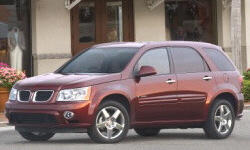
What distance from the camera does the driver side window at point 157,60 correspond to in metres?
14.6

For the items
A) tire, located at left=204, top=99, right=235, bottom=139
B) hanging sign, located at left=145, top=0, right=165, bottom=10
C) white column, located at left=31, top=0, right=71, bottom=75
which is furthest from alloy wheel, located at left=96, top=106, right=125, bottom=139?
hanging sign, located at left=145, top=0, right=165, bottom=10

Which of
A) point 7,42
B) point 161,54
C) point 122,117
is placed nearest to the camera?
point 122,117

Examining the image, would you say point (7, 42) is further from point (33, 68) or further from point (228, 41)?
point (228, 41)

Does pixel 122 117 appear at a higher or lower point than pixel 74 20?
lower

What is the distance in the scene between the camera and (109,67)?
47.5ft

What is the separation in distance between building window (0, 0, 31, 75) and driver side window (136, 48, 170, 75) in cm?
1385

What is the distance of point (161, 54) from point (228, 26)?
16510mm

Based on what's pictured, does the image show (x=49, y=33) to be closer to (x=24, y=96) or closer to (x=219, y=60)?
(x=219, y=60)

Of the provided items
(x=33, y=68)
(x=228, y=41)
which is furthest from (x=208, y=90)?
(x=228, y=41)

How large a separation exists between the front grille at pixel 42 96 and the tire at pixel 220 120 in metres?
2.83

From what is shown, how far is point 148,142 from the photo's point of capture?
48.0 ft

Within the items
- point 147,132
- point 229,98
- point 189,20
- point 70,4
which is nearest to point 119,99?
point 147,132

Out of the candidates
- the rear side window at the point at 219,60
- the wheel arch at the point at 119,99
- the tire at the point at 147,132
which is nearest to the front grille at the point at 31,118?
the wheel arch at the point at 119,99

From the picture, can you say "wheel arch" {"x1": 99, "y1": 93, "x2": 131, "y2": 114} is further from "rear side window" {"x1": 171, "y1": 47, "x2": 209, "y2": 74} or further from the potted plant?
the potted plant
